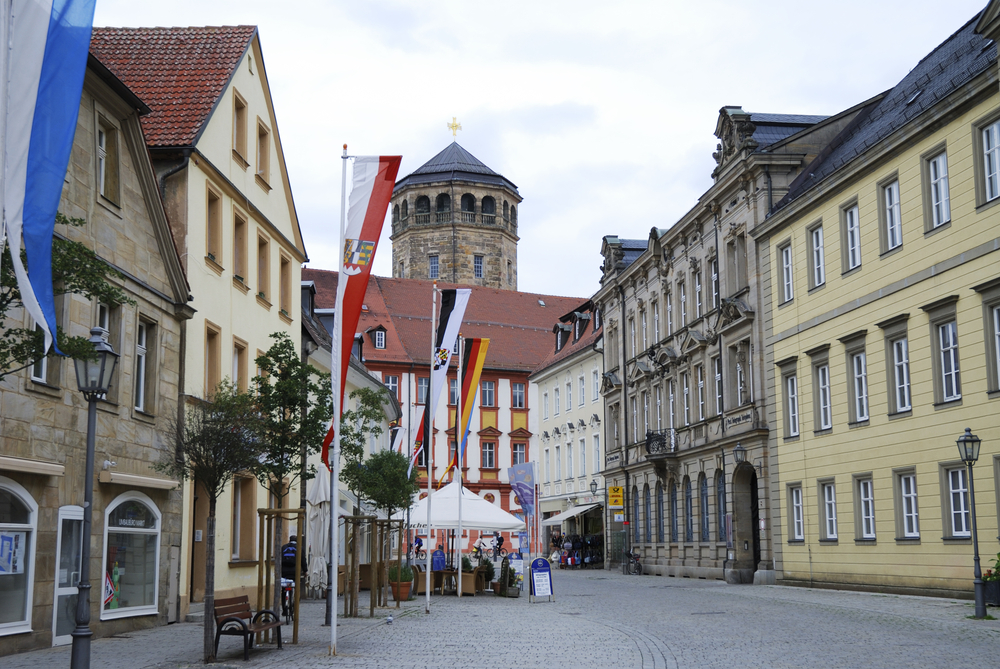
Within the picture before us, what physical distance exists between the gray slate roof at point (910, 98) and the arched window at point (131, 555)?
1781cm

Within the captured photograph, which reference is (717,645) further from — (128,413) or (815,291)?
(815,291)

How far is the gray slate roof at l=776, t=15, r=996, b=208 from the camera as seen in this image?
26.1 m

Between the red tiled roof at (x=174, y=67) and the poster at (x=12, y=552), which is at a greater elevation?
the red tiled roof at (x=174, y=67)

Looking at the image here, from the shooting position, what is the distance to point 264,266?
91.2ft

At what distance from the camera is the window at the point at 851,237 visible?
2901 centimetres

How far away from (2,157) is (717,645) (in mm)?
11378

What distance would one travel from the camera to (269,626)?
49.5 ft

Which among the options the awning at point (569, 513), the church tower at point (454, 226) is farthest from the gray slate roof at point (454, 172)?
the awning at point (569, 513)

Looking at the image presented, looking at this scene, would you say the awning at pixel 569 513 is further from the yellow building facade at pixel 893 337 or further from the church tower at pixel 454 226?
the church tower at pixel 454 226

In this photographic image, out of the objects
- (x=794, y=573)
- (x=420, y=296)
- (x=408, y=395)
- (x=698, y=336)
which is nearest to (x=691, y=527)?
(x=698, y=336)

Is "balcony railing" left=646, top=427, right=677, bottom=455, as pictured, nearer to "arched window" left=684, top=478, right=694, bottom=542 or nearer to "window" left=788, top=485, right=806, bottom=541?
"arched window" left=684, top=478, right=694, bottom=542

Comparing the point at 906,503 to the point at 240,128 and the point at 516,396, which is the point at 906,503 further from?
the point at 516,396

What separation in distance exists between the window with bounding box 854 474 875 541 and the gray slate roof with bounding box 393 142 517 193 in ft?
217

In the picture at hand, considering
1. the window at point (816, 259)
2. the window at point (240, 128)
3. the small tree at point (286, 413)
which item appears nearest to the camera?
the small tree at point (286, 413)
